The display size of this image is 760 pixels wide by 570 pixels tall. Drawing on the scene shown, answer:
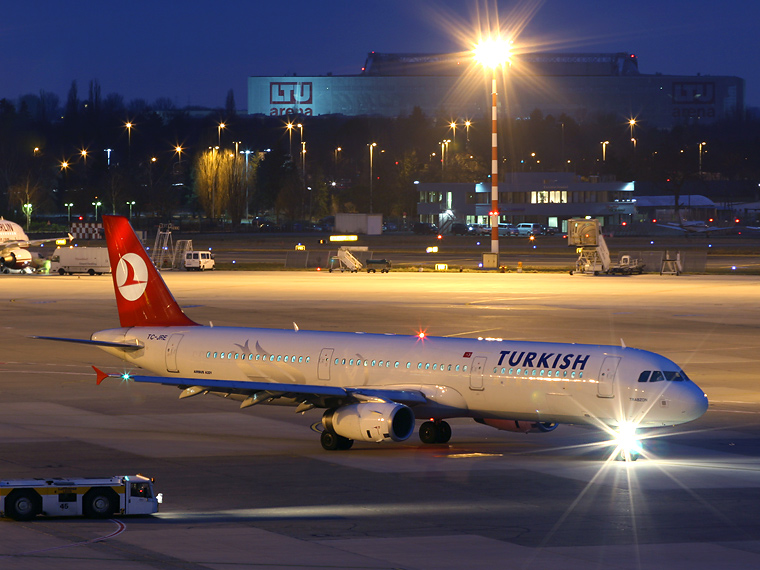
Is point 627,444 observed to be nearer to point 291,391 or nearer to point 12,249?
point 291,391

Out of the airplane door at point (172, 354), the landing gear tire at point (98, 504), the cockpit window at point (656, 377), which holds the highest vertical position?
→ the airplane door at point (172, 354)

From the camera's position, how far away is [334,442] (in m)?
29.3

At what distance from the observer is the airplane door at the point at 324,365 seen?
3120 centimetres

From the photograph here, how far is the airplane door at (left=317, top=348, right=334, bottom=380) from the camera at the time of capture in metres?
31.2

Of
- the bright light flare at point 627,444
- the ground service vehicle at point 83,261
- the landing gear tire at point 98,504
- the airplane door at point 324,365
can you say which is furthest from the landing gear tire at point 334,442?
the ground service vehicle at point 83,261

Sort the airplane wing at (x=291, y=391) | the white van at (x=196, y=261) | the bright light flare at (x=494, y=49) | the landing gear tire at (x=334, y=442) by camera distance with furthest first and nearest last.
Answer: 1. the white van at (x=196, y=261)
2. the bright light flare at (x=494, y=49)
3. the landing gear tire at (x=334, y=442)
4. the airplane wing at (x=291, y=391)

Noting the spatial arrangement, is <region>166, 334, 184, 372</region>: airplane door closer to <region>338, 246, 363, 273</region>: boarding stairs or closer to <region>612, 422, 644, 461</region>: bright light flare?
<region>612, 422, 644, 461</region>: bright light flare

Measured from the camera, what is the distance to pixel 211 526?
68.2ft

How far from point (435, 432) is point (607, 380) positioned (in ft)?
19.1

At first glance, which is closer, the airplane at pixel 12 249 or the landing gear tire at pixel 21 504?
the landing gear tire at pixel 21 504

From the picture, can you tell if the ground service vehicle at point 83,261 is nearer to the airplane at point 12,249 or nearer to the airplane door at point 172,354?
the airplane at point 12,249

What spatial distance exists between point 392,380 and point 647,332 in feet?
106

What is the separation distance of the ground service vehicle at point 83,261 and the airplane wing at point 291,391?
85612 millimetres

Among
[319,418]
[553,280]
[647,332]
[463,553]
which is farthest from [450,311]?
[463,553]
